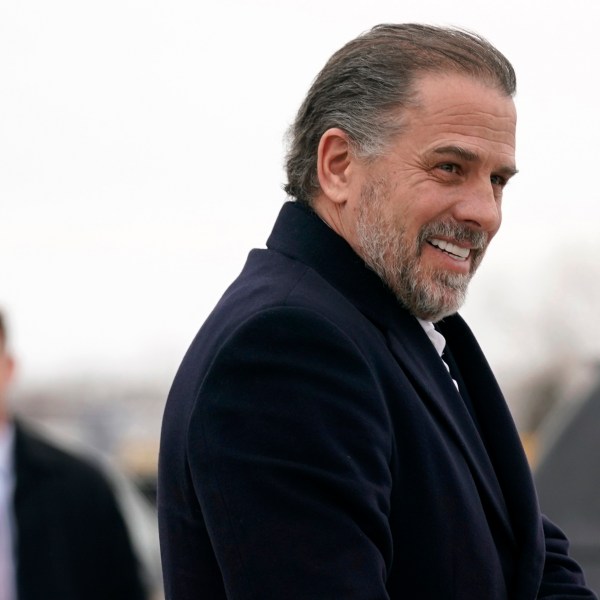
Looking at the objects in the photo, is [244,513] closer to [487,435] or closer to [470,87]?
[487,435]

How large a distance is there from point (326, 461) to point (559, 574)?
71 cm

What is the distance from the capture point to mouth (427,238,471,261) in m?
2.73

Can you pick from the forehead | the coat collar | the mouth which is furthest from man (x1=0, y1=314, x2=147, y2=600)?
the forehead

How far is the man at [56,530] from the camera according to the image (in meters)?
5.23

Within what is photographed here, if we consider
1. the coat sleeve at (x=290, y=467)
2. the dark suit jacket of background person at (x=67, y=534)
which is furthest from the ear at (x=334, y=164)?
→ the dark suit jacket of background person at (x=67, y=534)

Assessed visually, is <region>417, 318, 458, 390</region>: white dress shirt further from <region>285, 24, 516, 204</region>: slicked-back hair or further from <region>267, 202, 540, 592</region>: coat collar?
<region>285, 24, 516, 204</region>: slicked-back hair

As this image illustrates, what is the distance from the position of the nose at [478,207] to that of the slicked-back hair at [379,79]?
0.56 ft

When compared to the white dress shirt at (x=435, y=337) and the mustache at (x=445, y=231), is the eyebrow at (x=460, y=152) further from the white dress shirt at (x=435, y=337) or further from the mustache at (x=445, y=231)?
the white dress shirt at (x=435, y=337)

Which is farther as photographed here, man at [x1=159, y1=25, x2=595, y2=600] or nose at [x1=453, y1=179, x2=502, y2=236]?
nose at [x1=453, y1=179, x2=502, y2=236]

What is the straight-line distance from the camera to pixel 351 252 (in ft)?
9.01

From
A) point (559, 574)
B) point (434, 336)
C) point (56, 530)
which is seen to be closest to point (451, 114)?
point (434, 336)

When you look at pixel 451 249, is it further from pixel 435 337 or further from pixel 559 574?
pixel 559 574

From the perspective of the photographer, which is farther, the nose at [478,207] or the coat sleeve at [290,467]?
the nose at [478,207]

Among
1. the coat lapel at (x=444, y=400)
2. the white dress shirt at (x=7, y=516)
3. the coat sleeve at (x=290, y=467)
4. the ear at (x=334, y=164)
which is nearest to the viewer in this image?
the coat sleeve at (x=290, y=467)
